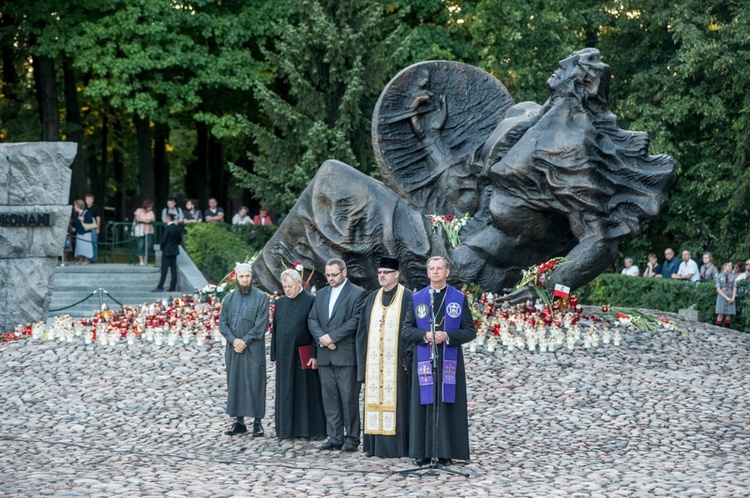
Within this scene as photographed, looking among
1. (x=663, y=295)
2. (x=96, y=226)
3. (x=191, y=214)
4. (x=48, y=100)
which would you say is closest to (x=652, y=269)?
(x=663, y=295)

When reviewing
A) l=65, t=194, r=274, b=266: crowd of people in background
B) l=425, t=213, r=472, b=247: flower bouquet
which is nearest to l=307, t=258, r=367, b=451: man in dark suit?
l=425, t=213, r=472, b=247: flower bouquet

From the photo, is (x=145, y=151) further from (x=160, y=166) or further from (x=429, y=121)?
(x=429, y=121)

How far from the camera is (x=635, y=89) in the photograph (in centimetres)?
2572

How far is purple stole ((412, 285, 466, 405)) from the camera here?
870cm

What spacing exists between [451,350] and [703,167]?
1636 cm

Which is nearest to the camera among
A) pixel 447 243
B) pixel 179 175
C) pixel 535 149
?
pixel 535 149

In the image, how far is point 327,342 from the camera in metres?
9.48

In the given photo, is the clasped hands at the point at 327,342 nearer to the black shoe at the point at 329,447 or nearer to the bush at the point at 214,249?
the black shoe at the point at 329,447

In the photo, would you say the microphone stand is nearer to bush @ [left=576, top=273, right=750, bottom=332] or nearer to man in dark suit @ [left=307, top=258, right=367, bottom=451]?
man in dark suit @ [left=307, top=258, right=367, bottom=451]

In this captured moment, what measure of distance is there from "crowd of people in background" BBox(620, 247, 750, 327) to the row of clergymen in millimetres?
9018

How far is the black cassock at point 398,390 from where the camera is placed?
9.01m

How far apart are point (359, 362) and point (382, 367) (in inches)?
8.7

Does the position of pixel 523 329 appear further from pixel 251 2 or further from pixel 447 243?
pixel 251 2

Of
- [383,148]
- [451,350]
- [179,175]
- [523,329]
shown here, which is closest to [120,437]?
[451,350]
